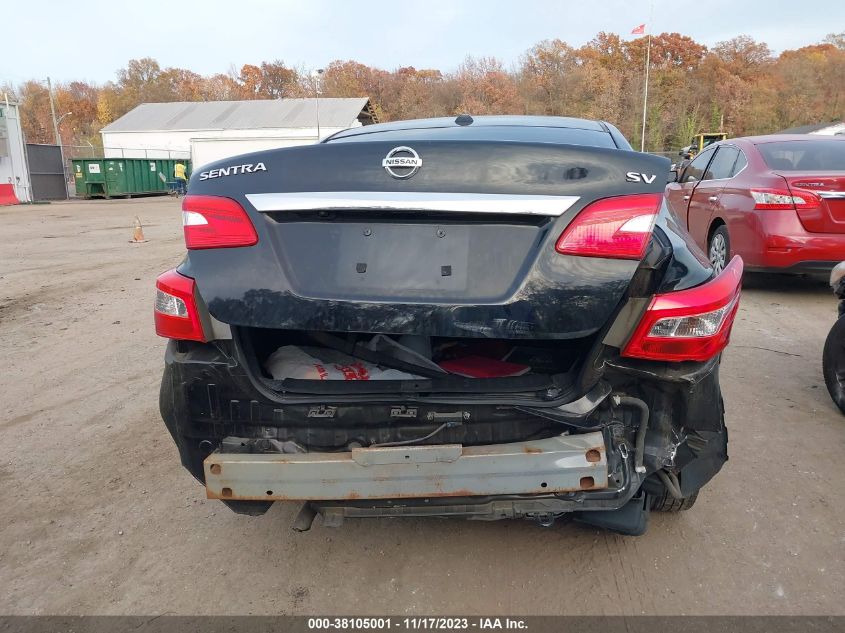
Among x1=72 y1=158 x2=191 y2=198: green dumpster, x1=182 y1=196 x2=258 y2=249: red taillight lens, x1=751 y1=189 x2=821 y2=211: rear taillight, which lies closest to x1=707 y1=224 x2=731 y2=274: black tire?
x1=751 y1=189 x2=821 y2=211: rear taillight

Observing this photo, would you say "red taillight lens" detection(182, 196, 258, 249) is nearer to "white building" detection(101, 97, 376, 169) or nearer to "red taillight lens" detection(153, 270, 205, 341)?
"red taillight lens" detection(153, 270, 205, 341)

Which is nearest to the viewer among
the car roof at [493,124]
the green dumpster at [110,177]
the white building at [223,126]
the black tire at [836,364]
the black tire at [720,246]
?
the car roof at [493,124]

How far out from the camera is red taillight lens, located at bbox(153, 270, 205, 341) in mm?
2252

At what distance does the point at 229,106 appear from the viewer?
181 ft

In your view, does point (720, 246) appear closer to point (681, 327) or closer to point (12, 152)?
point (681, 327)

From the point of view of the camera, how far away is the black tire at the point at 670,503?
9.02ft

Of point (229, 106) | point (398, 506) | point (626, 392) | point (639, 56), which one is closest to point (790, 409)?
point (626, 392)

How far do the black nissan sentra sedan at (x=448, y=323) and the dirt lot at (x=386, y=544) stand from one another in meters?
0.33

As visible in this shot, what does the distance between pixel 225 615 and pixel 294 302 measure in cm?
120

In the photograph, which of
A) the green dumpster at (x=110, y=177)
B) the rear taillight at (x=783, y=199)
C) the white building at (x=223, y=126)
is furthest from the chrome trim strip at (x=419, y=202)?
the white building at (x=223, y=126)

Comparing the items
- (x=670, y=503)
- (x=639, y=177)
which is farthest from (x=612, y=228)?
(x=670, y=503)

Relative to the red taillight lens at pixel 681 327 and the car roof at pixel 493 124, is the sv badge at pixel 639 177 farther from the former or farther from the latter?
the car roof at pixel 493 124

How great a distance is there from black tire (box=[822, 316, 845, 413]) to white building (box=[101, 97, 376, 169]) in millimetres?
45249

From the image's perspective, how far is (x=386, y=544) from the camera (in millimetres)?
2773
